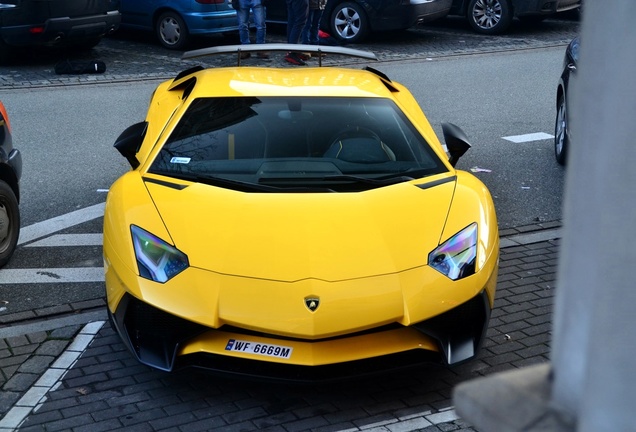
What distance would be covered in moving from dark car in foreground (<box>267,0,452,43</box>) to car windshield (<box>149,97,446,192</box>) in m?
10.8

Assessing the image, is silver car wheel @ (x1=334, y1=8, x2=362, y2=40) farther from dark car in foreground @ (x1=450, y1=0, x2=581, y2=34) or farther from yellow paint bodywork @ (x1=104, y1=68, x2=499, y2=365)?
yellow paint bodywork @ (x1=104, y1=68, x2=499, y2=365)

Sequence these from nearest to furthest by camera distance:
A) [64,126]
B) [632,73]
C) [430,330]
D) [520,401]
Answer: [632,73] < [520,401] < [430,330] < [64,126]

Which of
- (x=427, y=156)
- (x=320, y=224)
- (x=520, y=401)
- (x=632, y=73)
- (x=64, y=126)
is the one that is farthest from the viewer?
(x=64, y=126)

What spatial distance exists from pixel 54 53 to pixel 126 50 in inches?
47.7

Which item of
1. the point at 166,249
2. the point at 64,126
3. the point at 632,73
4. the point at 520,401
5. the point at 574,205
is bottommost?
the point at 64,126

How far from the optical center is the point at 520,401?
1.00 m

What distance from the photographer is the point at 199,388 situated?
4.88 metres

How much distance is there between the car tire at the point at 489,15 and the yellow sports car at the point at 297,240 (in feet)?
40.3

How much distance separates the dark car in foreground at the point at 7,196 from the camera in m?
6.68

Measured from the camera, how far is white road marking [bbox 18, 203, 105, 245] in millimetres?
7516

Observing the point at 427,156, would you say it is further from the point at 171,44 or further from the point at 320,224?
the point at 171,44

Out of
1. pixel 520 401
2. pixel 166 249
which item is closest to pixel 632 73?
pixel 520 401

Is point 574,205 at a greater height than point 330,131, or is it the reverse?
point 574,205

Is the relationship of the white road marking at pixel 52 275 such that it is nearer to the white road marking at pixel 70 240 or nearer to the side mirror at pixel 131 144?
the white road marking at pixel 70 240
